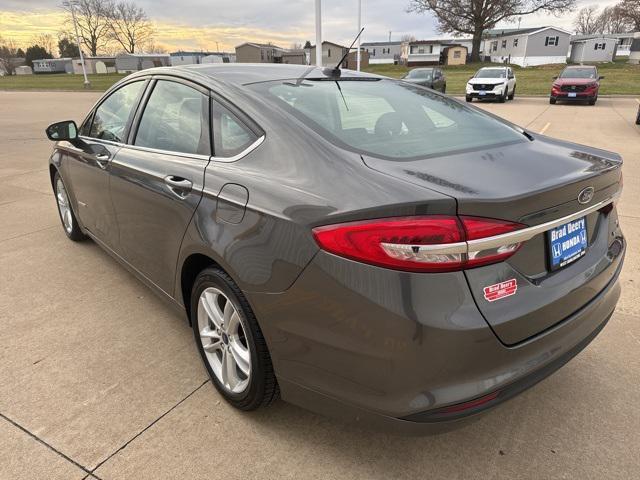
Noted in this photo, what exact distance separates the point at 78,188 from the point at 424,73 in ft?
72.1

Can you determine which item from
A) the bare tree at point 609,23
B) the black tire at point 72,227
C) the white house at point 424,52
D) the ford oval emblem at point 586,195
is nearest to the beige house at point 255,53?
the white house at point 424,52

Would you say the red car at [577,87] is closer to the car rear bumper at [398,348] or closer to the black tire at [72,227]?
the black tire at [72,227]

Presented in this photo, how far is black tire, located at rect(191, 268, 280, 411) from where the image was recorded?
2051 mm

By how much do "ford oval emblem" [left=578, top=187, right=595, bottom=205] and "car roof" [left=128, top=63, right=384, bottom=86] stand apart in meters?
1.54

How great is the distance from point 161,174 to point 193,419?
49.5 inches

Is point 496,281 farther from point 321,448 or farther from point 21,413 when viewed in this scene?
point 21,413

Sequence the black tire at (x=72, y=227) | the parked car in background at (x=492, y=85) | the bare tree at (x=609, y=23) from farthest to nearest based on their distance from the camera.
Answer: the bare tree at (x=609, y=23), the parked car in background at (x=492, y=85), the black tire at (x=72, y=227)

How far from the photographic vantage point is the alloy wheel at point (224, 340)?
7.45 feet

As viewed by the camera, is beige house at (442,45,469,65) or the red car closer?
the red car

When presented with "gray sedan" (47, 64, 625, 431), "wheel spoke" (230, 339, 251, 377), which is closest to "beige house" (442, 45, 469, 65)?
"gray sedan" (47, 64, 625, 431)

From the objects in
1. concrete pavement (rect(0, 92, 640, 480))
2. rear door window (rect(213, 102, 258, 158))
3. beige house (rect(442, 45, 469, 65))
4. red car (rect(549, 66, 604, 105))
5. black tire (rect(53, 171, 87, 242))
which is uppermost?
beige house (rect(442, 45, 469, 65))

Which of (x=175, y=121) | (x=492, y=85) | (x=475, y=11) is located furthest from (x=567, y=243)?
(x=475, y=11)

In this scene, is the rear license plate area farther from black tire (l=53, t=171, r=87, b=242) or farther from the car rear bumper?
black tire (l=53, t=171, r=87, b=242)

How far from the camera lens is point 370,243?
5.22 ft
